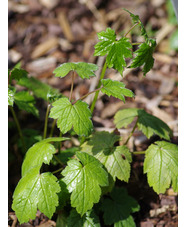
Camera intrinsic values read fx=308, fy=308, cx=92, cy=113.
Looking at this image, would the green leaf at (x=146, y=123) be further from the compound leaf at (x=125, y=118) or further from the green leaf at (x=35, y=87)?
the green leaf at (x=35, y=87)

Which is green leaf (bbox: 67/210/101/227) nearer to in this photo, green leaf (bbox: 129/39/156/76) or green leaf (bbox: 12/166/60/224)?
green leaf (bbox: 12/166/60/224)

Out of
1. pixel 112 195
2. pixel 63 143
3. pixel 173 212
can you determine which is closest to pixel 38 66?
pixel 63 143

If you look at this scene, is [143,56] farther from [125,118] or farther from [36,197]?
[36,197]

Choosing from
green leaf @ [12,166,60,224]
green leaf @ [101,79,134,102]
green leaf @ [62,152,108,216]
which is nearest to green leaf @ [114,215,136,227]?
green leaf @ [62,152,108,216]

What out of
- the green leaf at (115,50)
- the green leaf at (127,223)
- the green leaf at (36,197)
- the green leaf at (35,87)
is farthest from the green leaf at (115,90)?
the green leaf at (127,223)

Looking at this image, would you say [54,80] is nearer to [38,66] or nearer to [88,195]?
[38,66]

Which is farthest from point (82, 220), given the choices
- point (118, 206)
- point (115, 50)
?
point (115, 50)
